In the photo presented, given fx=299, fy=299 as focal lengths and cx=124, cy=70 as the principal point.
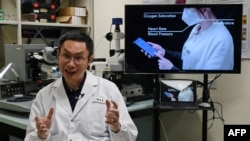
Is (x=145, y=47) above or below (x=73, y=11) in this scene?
below

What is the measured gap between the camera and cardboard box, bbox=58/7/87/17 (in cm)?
361

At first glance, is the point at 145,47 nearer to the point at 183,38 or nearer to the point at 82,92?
the point at 183,38

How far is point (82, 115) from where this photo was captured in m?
1.65

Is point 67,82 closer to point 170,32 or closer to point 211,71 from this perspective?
point 170,32

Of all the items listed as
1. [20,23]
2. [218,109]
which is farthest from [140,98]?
[20,23]

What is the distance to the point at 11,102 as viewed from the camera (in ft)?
6.77

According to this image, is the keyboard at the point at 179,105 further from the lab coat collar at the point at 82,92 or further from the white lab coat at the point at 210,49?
the lab coat collar at the point at 82,92

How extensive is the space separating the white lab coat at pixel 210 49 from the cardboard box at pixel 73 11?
5.78ft

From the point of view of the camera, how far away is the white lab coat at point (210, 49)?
2.24 metres

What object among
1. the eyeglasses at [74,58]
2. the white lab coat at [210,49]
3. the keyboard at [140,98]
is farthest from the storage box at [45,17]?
the eyeglasses at [74,58]

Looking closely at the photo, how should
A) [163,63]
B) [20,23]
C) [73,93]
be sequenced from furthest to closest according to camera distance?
[20,23], [163,63], [73,93]

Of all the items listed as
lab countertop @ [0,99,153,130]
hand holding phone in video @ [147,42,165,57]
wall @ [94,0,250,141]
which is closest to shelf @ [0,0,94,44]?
wall @ [94,0,250,141]

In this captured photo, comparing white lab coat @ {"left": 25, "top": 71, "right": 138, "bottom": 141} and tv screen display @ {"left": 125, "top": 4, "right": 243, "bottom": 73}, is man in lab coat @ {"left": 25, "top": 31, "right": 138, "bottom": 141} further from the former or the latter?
tv screen display @ {"left": 125, "top": 4, "right": 243, "bottom": 73}

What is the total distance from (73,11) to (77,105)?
2.19 m
